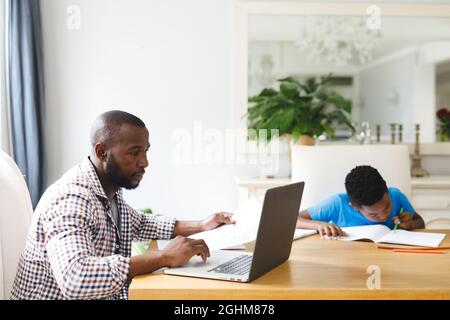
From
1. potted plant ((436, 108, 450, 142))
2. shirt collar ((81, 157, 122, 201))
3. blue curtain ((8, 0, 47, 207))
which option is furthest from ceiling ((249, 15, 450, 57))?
shirt collar ((81, 157, 122, 201))

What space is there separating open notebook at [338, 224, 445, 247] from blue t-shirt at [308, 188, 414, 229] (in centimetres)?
14

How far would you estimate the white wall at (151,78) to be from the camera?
3.69 metres

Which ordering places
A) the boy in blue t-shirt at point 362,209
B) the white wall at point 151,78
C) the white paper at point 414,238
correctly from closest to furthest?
1. the white paper at point 414,238
2. the boy in blue t-shirt at point 362,209
3. the white wall at point 151,78

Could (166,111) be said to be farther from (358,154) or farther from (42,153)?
(358,154)

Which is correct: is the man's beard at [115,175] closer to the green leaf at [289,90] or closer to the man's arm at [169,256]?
the man's arm at [169,256]

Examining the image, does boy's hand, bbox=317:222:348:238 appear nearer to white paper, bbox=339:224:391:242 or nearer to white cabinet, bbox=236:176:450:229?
white paper, bbox=339:224:391:242

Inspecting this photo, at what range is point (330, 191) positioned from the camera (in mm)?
2473

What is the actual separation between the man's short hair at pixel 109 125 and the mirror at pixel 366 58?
A: 224cm

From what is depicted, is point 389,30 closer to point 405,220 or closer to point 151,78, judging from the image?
point 151,78

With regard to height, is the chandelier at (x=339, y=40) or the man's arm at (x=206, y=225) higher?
the chandelier at (x=339, y=40)

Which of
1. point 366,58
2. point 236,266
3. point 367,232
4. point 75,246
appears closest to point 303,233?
point 367,232

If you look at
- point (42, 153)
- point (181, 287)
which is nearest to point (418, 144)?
point (42, 153)

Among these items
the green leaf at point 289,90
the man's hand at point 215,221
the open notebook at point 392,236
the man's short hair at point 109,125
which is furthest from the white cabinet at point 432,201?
the man's short hair at point 109,125

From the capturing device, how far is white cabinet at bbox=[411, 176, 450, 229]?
3.41m
